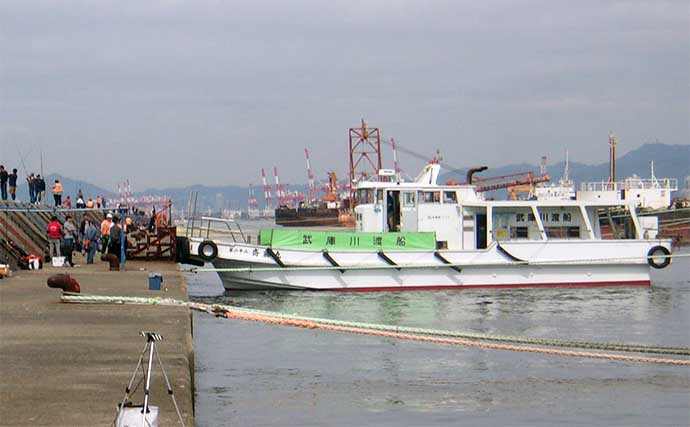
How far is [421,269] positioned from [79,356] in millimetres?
20110

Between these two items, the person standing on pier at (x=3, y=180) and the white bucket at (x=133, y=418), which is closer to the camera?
the white bucket at (x=133, y=418)

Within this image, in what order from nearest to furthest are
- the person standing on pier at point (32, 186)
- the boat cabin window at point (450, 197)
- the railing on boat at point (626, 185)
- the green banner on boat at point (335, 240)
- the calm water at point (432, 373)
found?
1. the calm water at point (432, 373)
2. the green banner on boat at point (335, 240)
3. the boat cabin window at point (450, 197)
4. the person standing on pier at point (32, 186)
5. the railing on boat at point (626, 185)

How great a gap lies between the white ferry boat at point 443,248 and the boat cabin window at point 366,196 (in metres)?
0.07

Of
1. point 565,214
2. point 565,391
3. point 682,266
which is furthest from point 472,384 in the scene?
point 682,266

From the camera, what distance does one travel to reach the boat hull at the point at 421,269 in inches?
1318

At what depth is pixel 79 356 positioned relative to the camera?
14742 millimetres

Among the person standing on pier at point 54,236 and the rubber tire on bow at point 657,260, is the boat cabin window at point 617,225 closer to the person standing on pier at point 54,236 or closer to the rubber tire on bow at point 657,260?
the rubber tire on bow at point 657,260

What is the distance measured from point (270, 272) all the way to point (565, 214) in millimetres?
9983

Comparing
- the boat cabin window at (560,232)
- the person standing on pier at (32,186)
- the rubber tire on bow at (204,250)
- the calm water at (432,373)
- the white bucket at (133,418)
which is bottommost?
the calm water at (432,373)

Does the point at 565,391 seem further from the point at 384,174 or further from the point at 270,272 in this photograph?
the point at 384,174

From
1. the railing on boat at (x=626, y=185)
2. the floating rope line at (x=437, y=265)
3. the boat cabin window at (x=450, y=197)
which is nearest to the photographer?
the floating rope line at (x=437, y=265)

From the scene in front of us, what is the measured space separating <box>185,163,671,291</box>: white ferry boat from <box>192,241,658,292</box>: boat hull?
0.10 ft

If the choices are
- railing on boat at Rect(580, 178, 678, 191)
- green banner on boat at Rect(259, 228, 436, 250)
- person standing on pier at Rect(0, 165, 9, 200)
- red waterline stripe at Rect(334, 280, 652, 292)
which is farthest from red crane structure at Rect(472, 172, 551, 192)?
person standing on pier at Rect(0, 165, 9, 200)

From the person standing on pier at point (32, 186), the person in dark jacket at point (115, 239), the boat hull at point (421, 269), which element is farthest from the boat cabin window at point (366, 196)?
the person standing on pier at point (32, 186)
